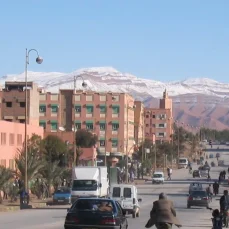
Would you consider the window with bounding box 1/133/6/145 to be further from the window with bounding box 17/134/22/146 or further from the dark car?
the dark car

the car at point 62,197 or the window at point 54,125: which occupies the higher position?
the window at point 54,125

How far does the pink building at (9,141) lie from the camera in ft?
236

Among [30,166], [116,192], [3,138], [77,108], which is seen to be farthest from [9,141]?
[77,108]

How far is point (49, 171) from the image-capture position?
2640 inches

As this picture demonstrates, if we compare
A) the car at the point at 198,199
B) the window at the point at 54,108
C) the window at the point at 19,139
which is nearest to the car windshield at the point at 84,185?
the car at the point at 198,199

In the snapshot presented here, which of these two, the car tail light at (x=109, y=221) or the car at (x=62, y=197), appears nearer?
the car tail light at (x=109, y=221)

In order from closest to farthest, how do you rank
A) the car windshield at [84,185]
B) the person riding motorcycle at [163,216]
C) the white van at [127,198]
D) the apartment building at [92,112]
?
the person riding motorcycle at [163,216] < the white van at [127,198] < the car windshield at [84,185] < the apartment building at [92,112]

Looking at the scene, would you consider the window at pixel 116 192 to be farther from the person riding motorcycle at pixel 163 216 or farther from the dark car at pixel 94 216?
the person riding motorcycle at pixel 163 216

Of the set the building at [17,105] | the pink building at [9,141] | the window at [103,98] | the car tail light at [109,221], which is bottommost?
the car tail light at [109,221]

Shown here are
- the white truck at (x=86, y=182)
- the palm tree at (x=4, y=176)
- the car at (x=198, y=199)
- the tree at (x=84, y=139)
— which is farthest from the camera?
the tree at (x=84, y=139)

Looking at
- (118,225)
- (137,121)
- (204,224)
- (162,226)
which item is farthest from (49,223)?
(137,121)

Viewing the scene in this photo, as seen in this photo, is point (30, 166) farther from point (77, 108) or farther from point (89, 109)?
point (89, 109)

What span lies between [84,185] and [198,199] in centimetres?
832

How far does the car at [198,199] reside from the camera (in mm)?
58500
